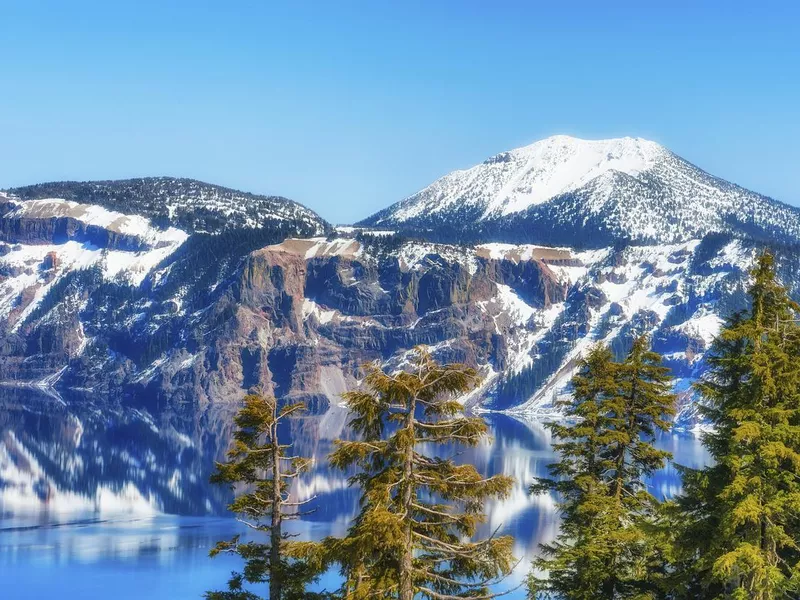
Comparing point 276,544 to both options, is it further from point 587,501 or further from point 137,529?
point 137,529

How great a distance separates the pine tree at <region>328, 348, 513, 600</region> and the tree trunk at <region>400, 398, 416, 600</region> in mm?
20

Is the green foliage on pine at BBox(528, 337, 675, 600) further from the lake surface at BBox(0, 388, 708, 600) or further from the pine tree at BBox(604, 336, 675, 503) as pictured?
the lake surface at BBox(0, 388, 708, 600)

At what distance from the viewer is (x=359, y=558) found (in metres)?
20.5

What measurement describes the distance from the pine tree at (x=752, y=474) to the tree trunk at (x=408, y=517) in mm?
6924

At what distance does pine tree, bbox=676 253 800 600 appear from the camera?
905 inches

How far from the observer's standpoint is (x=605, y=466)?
34.7 m

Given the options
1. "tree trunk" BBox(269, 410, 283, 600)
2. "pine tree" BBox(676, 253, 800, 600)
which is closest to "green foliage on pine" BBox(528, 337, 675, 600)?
"pine tree" BBox(676, 253, 800, 600)

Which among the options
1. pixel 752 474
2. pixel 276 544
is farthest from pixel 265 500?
pixel 752 474

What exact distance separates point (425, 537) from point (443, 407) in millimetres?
2832

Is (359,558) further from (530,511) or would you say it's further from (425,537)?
(530,511)

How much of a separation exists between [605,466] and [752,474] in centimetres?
1117

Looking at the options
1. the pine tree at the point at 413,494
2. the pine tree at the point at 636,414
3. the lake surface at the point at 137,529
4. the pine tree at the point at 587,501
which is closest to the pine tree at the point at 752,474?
the pine tree at the point at 413,494

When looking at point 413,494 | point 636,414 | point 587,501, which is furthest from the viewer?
point 636,414

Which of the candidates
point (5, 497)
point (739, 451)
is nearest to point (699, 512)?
point (739, 451)
